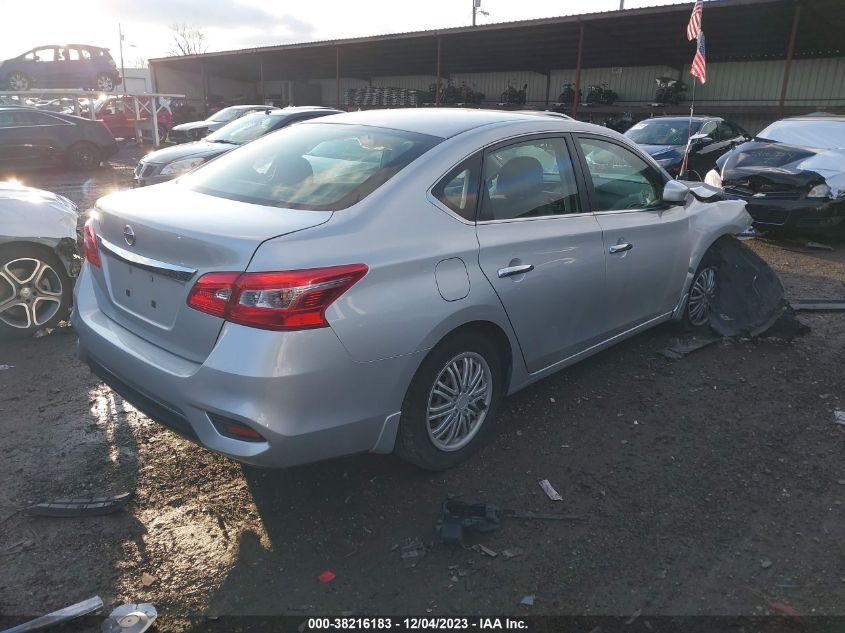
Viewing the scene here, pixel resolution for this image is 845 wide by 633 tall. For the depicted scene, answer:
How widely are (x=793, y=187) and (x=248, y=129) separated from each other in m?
8.10

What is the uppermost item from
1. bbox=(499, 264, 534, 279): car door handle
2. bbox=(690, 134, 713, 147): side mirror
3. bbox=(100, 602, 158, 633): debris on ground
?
bbox=(690, 134, 713, 147): side mirror

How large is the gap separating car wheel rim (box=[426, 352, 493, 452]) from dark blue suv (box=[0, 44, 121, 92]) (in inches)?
1069

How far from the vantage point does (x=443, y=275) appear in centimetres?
289

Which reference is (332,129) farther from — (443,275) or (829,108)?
(829,108)

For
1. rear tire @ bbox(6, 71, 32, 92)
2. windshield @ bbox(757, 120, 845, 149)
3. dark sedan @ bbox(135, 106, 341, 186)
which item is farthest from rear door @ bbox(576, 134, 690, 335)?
rear tire @ bbox(6, 71, 32, 92)

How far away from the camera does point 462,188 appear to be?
3127 mm

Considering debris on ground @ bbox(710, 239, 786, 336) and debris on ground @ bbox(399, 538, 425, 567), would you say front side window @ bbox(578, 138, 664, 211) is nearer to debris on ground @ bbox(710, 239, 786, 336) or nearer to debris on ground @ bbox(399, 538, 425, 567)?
debris on ground @ bbox(710, 239, 786, 336)

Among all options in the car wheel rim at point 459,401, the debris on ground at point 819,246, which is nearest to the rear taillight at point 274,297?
the car wheel rim at point 459,401

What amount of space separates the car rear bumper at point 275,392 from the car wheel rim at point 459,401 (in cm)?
31

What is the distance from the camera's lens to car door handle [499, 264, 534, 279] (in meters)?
3.17

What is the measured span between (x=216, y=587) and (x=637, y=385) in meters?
3.00

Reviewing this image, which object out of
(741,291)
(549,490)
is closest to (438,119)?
(549,490)

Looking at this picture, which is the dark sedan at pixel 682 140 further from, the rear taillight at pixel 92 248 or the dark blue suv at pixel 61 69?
the dark blue suv at pixel 61 69

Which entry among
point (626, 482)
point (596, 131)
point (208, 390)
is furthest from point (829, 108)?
point (208, 390)
